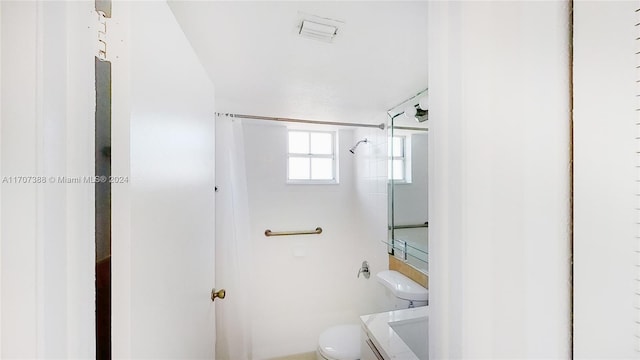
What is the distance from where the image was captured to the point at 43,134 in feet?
1.18

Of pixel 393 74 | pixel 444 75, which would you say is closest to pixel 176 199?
pixel 444 75

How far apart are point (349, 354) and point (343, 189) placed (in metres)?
1.40

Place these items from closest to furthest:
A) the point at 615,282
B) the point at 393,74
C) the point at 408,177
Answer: the point at 615,282
the point at 393,74
the point at 408,177

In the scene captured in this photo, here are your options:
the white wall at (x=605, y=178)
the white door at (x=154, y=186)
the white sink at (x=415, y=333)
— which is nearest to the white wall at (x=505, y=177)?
the white wall at (x=605, y=178)

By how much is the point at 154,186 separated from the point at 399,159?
168cm

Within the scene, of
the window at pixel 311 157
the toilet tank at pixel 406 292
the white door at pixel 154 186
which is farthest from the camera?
the window at pixel 311 157

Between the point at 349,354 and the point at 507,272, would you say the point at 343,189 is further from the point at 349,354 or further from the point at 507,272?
the point at 507,272

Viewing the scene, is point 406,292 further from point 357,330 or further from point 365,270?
point 365,270

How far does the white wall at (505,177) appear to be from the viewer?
397 mm

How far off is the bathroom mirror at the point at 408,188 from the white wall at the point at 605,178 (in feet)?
4.03

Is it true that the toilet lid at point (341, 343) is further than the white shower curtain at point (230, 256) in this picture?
No

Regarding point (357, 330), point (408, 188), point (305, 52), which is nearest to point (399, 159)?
point (408, 188)

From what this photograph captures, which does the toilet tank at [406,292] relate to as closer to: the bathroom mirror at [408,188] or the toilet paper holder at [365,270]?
the bathroom mirror at [408,188]

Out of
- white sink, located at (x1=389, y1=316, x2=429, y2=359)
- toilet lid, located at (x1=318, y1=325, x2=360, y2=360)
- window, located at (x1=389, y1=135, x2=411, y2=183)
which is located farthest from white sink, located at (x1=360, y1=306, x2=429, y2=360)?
window, located at (x1=389, y1=135, x2=411, y2=183)
